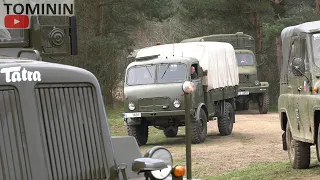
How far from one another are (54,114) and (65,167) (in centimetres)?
35

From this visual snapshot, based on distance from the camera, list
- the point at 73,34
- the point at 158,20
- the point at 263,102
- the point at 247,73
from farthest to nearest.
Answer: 1. the point at 158,20
2. the point at 263,102
3. the point at 247,73
4. the point at 73,34

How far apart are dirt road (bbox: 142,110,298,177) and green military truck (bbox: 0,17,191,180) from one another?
820cm

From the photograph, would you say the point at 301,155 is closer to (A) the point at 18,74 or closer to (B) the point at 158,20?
(A) the point at 18,74

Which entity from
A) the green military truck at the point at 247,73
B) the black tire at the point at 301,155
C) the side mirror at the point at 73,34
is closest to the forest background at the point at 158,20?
the green military truck at the point at 247,73

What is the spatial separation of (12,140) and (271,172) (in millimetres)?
8344

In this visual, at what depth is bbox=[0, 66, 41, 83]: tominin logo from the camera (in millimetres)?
5098

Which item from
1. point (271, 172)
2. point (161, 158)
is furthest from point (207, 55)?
point (161, 158)

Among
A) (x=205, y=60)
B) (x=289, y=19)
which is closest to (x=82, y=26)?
(x=289, y=19)

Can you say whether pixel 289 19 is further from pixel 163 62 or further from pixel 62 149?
pixel 62 149

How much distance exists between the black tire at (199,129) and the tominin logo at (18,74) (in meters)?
14.7

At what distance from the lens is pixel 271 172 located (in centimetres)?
1294

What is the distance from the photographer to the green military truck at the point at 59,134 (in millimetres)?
5105

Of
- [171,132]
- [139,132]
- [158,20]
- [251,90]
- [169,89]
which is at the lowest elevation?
[171,132]

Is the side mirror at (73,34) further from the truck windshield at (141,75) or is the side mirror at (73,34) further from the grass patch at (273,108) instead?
the grass patch at (273,108)
